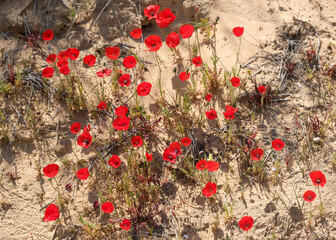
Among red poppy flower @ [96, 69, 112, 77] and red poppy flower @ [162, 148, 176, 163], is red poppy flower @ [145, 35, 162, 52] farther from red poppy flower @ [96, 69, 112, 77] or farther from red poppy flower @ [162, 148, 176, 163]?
red poppy flower @ [162, 148, 176, 163]

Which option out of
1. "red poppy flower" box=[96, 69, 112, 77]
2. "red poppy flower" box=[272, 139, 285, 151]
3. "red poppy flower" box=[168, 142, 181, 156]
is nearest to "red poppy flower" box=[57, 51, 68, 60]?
"red poppy flower" box=[96, 69, 112, 77]

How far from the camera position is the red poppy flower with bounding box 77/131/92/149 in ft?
11.1

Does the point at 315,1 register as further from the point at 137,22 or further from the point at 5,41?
the point at 5,41

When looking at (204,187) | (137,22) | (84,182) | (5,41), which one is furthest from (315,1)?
(5,41)

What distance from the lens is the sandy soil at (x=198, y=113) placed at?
315cm

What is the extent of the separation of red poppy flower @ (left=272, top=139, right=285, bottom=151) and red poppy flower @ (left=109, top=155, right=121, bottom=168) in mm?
1360

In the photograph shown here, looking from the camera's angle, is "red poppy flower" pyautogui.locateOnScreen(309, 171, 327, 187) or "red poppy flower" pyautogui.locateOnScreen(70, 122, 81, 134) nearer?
"red poppy flower" pyautogui.locateOnScreen(309, 171, 327, 187)

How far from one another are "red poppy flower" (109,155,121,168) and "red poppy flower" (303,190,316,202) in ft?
5.11

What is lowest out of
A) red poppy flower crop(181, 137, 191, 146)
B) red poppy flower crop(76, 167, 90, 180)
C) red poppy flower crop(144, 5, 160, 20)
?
red poppy flower crop(76, 167, 90, 180)

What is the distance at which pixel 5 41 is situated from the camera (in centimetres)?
426

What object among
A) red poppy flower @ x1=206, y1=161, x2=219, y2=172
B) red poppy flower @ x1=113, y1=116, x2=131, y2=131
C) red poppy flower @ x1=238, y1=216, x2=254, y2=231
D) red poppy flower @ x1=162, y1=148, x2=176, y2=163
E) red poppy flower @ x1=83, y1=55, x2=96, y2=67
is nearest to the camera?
red poppy flower @ x1=238, y1=216, x2=254, y2=231

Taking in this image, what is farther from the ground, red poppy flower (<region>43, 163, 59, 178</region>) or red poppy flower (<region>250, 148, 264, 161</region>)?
red poppy flower (<region>250, 148, 264, 161</region>)

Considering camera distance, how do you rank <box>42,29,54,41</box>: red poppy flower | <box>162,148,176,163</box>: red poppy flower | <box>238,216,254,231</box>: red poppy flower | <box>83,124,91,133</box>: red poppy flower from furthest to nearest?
1. <box>42,29,54,41</box>: red poppy flower
2. <box>83,124,91,133</box>: red poppy flower
3. <box>162,148,176,163</box>: red poppy flower
4. <box>238,216,254,231</box>: red poppy flower

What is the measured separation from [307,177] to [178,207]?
1.17 meters
